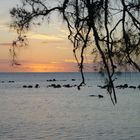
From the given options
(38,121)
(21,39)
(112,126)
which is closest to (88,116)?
(38,121)

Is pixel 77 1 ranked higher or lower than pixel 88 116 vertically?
higher

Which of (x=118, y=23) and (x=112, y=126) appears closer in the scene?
(x=118, y=23)

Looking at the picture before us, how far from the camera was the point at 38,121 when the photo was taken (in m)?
33.7

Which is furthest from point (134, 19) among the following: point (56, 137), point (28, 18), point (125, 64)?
point (56, 137)

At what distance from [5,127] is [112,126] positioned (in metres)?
6.73

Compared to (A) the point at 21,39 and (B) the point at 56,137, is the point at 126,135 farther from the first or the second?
(A) the point at 21,39

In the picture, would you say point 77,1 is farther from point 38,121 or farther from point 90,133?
point 38,121

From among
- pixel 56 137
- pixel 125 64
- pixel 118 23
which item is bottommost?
pixel 56 137

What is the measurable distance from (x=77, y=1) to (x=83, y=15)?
14cm

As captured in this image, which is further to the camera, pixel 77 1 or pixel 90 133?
pixel 90 133

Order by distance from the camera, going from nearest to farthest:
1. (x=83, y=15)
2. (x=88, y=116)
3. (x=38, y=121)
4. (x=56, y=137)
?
(x=83, y=15), (x=56, y=137), (x=38, y=121), (x=88, y=116)

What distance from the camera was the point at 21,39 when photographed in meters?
4.68

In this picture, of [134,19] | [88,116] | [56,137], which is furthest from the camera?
[88,116]

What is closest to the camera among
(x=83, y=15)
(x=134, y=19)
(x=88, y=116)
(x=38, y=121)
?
(x=134, y=19)
